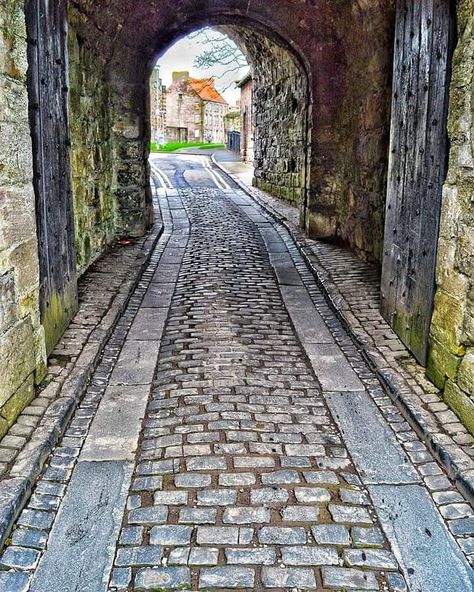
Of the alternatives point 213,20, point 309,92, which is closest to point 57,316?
point 309,92

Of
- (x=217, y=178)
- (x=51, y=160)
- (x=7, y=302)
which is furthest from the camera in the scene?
(x=217, y=178)

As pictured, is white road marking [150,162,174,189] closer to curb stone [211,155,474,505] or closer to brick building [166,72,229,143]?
curb stone [211,155,474,505]

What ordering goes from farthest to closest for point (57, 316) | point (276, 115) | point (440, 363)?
point (276, 115) < point (57, 316) < point (440, 363)

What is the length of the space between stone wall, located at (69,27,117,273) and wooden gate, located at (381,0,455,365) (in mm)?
3105

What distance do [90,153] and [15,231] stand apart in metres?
Answer: 3.91

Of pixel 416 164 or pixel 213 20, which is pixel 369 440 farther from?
pixel 213 20

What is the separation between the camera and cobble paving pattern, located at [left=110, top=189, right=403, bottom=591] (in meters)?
2.34

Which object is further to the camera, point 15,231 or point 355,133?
point 355,133

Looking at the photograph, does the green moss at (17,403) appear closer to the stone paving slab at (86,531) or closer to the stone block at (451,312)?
the stone paving slab at (86,531)

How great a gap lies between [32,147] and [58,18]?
1272mm

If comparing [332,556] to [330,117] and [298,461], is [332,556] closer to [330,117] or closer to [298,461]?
[298,461]

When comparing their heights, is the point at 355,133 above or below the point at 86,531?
above

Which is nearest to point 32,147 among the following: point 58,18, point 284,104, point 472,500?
point 58,18

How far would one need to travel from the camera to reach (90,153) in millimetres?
6957
